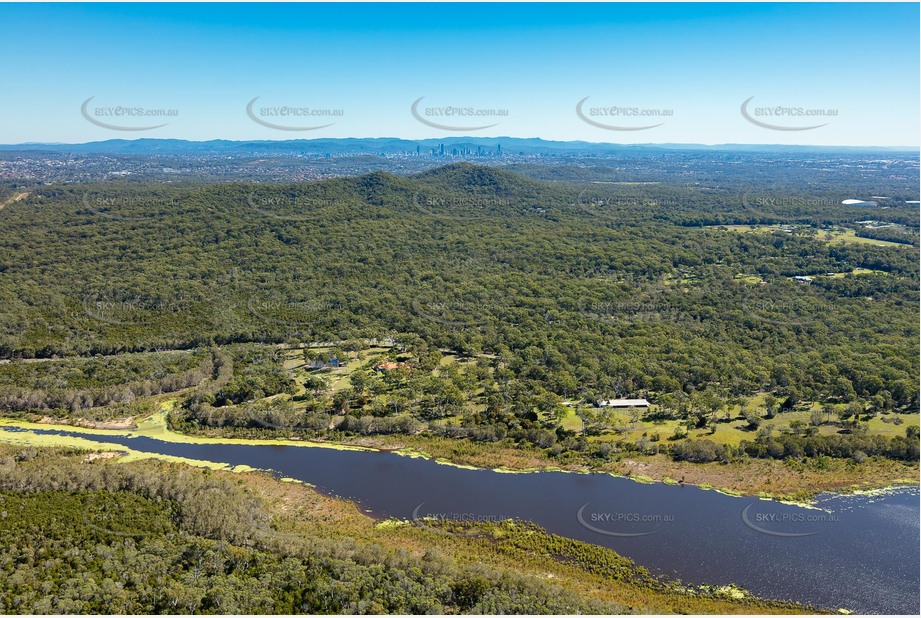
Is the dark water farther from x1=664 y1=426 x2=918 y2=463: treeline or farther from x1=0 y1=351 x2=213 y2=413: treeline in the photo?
x1=0 y1=351 x2=213 y2=413: treeline

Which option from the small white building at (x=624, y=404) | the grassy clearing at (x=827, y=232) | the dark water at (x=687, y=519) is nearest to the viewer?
the dark water at (x=687, y=519)
